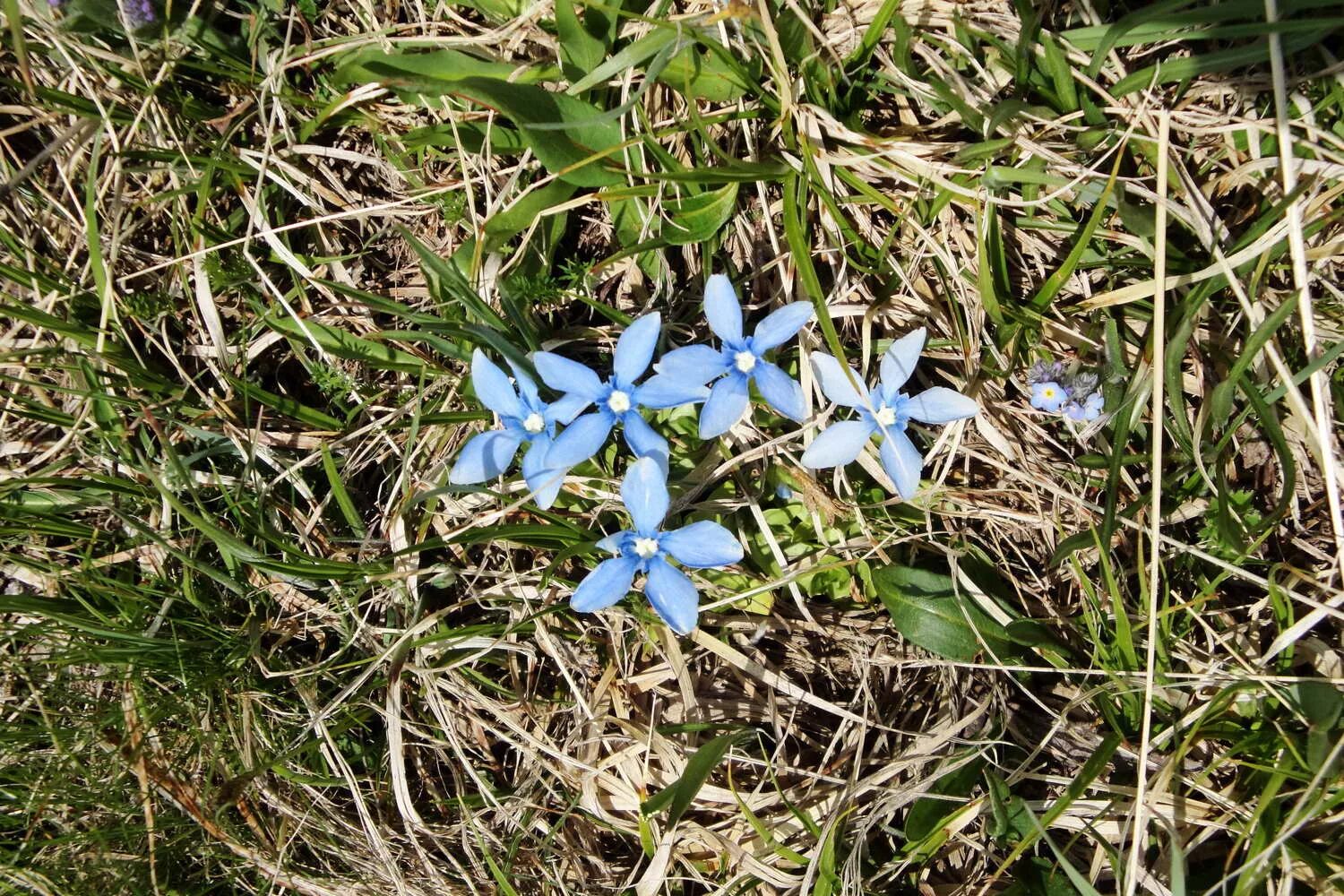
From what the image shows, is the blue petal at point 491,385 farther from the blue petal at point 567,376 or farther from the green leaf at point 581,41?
the green leaf at point 581,41

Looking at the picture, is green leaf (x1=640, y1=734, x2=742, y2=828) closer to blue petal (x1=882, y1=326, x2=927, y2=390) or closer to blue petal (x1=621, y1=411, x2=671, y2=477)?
blue petal (x1=621, y1=411, x2=671, y2=477)

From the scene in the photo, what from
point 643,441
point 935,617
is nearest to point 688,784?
point 935,617

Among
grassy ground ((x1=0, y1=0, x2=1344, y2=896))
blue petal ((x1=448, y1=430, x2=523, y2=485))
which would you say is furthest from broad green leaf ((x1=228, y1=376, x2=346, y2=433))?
blue petal ((x1=448, y1=430, x2=523, y2=485))

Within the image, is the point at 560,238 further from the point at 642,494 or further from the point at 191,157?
the point at 191,157

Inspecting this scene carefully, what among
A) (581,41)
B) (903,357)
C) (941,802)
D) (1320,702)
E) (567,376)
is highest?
(581,41)

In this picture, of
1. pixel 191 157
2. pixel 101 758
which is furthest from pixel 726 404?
pixel 101 758

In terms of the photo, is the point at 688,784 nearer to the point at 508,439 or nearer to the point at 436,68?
the point at 508,439
